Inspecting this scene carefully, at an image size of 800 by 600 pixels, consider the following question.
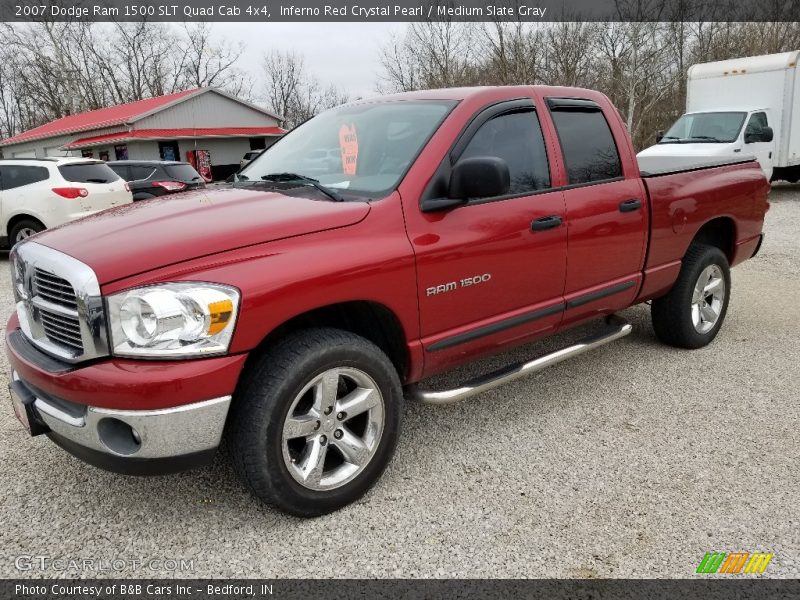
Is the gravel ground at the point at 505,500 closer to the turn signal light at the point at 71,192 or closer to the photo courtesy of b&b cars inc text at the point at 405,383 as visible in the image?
the photo courtesy of b&b cars inc text at the point at 405,383

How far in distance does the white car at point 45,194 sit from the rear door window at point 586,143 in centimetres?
793

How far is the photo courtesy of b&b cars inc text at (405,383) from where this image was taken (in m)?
2.36

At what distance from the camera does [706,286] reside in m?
4.78

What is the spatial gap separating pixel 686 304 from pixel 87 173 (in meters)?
8.93

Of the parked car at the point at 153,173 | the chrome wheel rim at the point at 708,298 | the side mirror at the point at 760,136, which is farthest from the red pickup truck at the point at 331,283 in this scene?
the side mirror at the point at 760,136

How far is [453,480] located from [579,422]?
3.28ft

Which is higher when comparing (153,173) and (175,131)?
(175,131)

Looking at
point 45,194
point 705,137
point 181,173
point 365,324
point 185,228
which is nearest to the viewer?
point 185,228

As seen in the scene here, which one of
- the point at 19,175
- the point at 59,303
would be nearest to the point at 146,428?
the point at 59,303

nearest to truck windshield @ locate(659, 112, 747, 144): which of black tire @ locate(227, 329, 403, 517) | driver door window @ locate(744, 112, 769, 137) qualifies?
driver door window @ locate(744, 112, 769, 137)

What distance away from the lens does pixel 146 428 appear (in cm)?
229

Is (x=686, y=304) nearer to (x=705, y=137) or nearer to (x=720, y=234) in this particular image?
(x=720, y=234)

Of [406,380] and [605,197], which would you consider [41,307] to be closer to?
[406,380]

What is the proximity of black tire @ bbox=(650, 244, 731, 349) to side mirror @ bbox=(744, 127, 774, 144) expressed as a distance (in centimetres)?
1005
